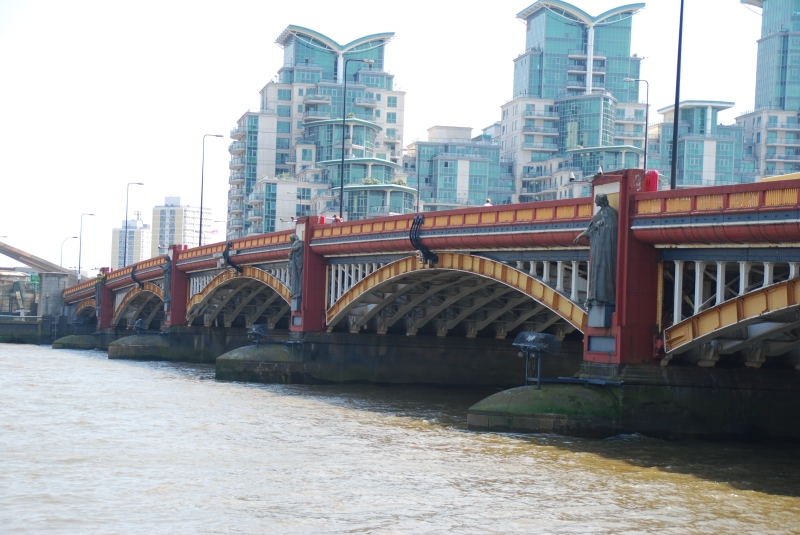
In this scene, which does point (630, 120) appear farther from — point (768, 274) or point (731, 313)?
point (768, 274)

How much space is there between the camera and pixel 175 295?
71500mm

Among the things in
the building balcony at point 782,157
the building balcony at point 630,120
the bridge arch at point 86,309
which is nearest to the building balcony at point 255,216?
the bridge arch at point 86,309

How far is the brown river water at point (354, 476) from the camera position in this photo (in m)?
19.3

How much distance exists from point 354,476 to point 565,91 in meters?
117

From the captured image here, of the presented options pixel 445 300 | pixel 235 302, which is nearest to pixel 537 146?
pixel 235 302

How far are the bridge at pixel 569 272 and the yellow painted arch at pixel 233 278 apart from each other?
0.45 feet

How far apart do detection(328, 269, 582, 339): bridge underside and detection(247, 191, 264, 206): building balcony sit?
2947 inches

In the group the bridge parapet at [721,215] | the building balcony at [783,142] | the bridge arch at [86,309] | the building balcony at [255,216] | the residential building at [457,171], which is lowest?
the bridge arch at [86,309]

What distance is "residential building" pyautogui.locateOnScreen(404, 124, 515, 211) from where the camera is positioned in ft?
424

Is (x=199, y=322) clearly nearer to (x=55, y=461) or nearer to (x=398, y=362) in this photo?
(x=398, y=362)

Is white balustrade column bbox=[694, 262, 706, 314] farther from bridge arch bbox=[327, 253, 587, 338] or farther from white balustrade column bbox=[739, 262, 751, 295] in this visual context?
bridge arch bbox=[327, 253, 587, 338]

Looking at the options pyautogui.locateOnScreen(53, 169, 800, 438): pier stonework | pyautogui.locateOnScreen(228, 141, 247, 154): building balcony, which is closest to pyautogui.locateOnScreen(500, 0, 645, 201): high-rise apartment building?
pyautogui.locateOnScreen(228, 141, 247, 154): building balcony

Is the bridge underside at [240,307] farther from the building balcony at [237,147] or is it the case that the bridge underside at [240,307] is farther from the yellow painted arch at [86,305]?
the building balcony at [237,147]

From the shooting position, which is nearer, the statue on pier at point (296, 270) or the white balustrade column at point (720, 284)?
the white balustrade column at point (720, 284)
